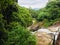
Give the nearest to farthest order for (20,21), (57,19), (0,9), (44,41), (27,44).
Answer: (0,9), (27,44), (20,21), (44,41), (57,19)

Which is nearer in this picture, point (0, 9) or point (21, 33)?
point (0, 9)

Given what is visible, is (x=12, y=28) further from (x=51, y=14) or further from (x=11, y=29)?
(x=51, y=14)

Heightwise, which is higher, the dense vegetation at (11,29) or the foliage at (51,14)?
the dense vegetation at (11,29)

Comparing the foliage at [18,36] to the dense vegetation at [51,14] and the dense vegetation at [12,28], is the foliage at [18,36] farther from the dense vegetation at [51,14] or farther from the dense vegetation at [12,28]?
the dense vegetation at [51,14]

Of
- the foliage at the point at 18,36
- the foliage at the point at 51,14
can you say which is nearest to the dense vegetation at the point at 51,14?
the foliage at the point at 51,14

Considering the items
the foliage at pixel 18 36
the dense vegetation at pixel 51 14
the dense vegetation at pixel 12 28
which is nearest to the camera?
the dense vegetation at pixel 12 28

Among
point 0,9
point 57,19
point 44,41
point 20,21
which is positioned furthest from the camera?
point 57,19

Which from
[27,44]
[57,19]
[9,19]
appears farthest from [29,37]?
[57,19]

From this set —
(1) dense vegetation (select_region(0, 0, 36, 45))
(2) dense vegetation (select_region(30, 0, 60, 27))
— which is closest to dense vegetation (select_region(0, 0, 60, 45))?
(1) dense vegetation (select_region(0, 0, 36, 45))

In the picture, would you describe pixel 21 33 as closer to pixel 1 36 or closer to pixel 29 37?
pixel 29 37

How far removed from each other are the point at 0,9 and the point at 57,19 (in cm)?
1196

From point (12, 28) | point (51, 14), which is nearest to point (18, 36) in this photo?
point (12, 28)

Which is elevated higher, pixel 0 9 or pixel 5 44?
pixel 0 9

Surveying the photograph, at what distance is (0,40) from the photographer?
1153 centimetres
